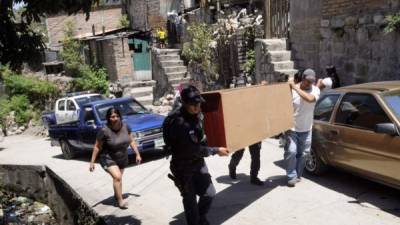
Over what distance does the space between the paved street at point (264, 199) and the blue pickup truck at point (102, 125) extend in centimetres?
138

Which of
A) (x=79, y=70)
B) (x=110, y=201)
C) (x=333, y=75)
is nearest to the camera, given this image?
(x=110, y=201)

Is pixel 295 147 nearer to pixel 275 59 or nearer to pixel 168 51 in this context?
pixel 275 59

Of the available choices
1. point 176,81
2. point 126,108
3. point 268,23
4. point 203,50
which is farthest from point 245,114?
point 176,81

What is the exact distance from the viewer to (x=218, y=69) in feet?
57.4

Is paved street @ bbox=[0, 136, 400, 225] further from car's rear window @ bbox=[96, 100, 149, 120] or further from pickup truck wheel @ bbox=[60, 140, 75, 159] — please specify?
pickup truck wheel @ bbox=[60, 140, 75, 159]

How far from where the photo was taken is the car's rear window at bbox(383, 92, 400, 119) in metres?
6.07

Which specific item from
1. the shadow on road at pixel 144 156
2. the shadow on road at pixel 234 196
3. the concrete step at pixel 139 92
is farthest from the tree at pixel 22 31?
the concrete step at pixel 139 92

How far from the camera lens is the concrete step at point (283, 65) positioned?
1305cm

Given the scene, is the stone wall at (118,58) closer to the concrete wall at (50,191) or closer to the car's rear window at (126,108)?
the car's rear window at (126,108)

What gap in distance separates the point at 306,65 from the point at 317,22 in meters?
1.23

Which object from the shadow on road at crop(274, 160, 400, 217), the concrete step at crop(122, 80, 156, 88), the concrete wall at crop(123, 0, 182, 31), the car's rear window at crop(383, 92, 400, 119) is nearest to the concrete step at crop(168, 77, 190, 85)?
the concrete step at crop(122, 80, 156, 88)

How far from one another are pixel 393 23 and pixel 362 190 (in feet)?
12.8

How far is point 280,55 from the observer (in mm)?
13367

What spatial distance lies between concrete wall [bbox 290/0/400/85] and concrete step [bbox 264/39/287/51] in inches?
11.7
